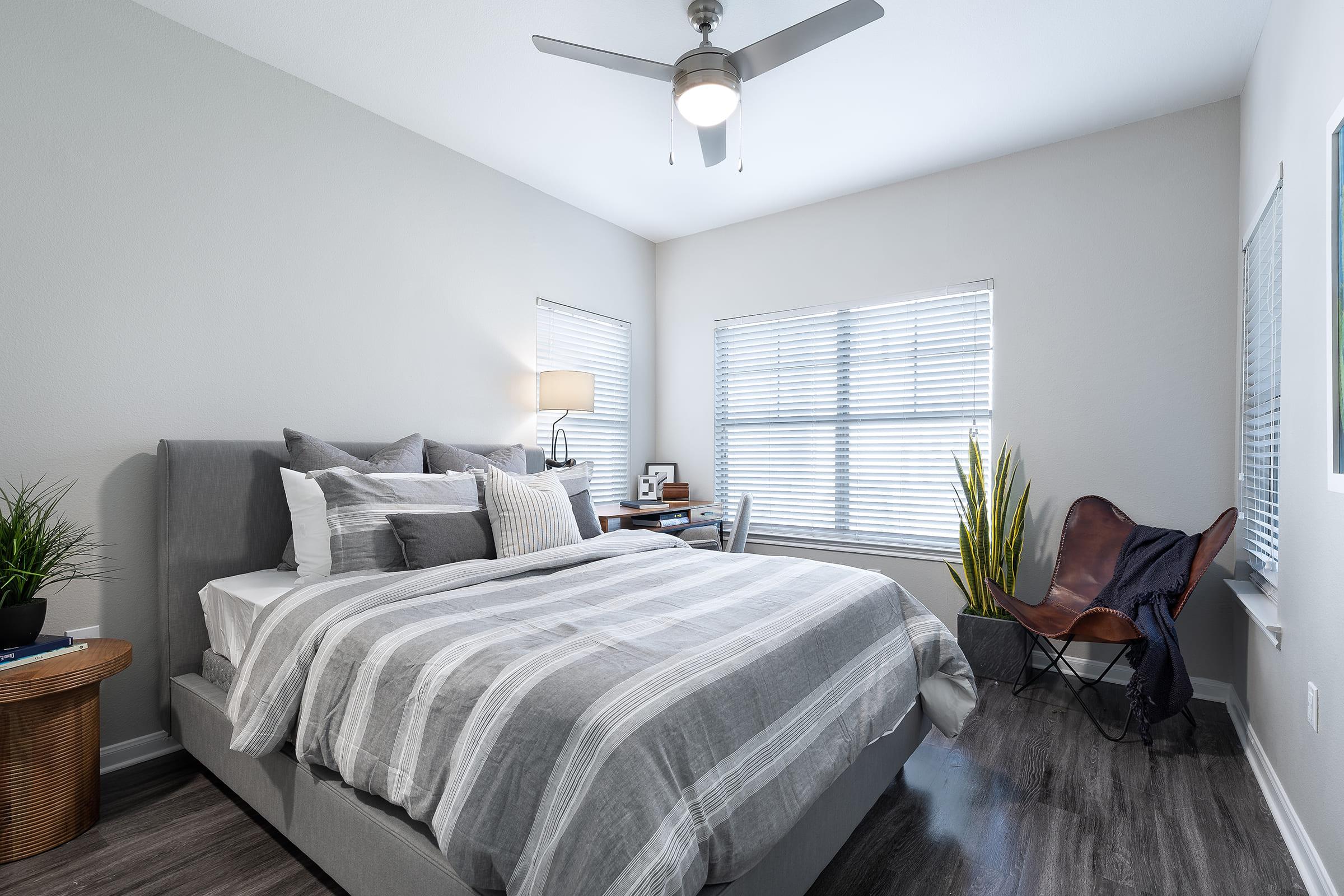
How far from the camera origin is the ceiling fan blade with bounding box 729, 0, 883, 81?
191cm

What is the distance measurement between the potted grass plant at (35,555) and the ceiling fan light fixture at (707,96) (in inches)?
96.2

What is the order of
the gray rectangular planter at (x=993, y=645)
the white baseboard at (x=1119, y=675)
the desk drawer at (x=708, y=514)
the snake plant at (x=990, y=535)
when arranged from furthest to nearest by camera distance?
the desk drawer at (x=708, y=514) → the snake plant at (x=990, y=535) → the gray rectangular planter at (x=993, y=645) → the white baseboard at (x=1119, y=675)

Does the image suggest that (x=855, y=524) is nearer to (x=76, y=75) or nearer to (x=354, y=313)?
(x=354, y=313)

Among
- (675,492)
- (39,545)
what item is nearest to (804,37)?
(39,545)

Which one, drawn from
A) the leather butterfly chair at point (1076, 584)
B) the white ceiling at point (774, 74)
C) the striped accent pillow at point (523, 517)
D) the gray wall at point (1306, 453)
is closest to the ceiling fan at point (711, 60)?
the white ceiling at point (774, 74)

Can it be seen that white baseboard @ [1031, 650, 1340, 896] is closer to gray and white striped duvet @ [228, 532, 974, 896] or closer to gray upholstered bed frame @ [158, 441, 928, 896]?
gray and white striped duvet @ [228, 532, 974, 896]

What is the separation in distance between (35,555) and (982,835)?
2.94 meters

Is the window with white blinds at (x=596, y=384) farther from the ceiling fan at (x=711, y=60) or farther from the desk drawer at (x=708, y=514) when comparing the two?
the ceiling fan at (x=711, y=60)

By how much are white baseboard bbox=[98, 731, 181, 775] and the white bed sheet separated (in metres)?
0.40

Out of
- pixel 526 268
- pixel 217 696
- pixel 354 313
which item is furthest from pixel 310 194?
pixel 217 696

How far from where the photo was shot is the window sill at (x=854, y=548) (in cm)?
380

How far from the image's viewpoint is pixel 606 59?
2229 mm

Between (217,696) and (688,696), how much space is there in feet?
5.91

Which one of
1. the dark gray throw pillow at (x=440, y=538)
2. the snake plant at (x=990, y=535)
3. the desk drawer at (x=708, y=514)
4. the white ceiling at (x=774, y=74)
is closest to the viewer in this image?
the dark gray throw pillow at (x=440, y=538)
